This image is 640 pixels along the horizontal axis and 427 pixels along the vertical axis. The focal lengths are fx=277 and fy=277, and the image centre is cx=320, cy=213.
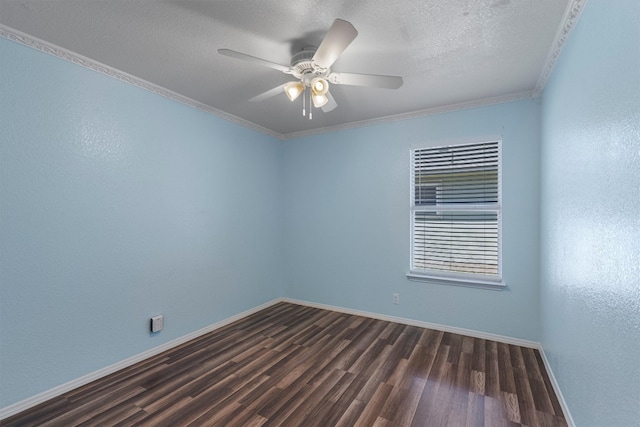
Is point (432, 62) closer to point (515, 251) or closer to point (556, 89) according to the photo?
point (556, 89)

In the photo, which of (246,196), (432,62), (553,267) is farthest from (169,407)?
(432,62)

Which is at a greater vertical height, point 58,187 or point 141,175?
point 141,175

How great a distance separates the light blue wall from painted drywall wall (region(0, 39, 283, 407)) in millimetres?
3156

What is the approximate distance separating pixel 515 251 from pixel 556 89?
60.3 inches

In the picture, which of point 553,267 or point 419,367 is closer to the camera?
point 553,267

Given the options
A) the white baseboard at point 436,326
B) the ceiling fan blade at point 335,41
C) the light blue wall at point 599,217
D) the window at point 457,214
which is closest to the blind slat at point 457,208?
the window at point 457,214

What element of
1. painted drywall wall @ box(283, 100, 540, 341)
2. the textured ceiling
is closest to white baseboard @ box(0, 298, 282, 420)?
painted drywall wall @ box(283, 100, 540, 341)

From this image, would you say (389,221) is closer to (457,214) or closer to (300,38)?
(457,214)

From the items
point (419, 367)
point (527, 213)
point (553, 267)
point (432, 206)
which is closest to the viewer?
point (553, 267)

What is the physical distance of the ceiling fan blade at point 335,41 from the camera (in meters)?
1.45

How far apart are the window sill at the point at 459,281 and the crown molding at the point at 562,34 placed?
77.0 inches

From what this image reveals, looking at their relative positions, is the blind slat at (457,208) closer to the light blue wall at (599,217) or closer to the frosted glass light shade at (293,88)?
the light blue wall at (599,217)

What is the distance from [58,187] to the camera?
204 cm

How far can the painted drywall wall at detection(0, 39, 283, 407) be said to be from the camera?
186 cm
